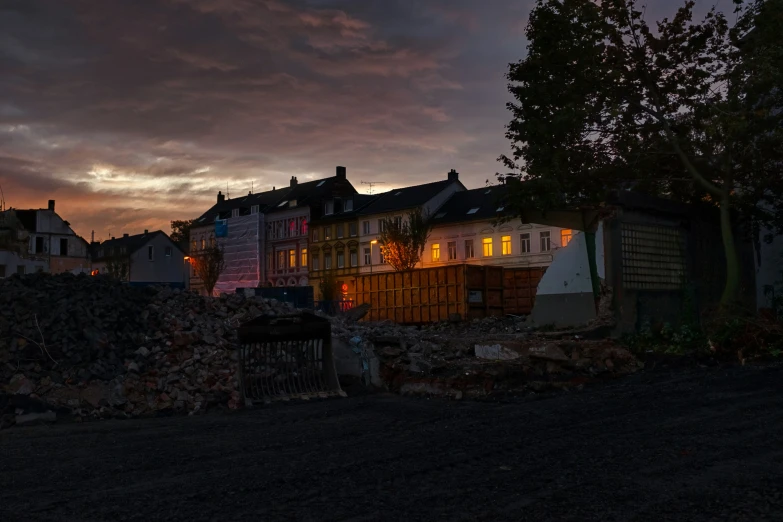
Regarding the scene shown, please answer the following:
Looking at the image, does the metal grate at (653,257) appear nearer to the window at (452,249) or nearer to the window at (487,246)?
the window at (487,246)

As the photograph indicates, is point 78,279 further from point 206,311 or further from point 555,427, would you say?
point 555,427

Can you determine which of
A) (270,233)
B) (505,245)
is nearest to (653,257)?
(505,245)

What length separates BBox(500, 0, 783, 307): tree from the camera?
1714 cm

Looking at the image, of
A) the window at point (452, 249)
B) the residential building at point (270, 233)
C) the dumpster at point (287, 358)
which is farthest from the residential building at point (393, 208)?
the dumpster at point (287, 358)

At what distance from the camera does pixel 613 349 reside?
1422cm

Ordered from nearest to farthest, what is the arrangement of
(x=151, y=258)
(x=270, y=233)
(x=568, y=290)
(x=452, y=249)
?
(x=568, y=290), (x=452, y=249), (x=270, y=233), (x=151, y=258)

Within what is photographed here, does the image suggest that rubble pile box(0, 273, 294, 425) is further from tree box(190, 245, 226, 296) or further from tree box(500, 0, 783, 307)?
tree box(190, 245, 226, 296)

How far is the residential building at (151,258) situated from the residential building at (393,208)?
93.0 feet

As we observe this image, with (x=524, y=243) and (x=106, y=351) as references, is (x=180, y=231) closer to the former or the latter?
(x=524, y=243)

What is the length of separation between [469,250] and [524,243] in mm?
4994

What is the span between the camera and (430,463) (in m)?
6.54

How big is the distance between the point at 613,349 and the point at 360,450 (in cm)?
830

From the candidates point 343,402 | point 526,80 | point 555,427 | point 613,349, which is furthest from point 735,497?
point 526,80

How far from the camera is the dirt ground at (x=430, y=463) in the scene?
5035 mm
